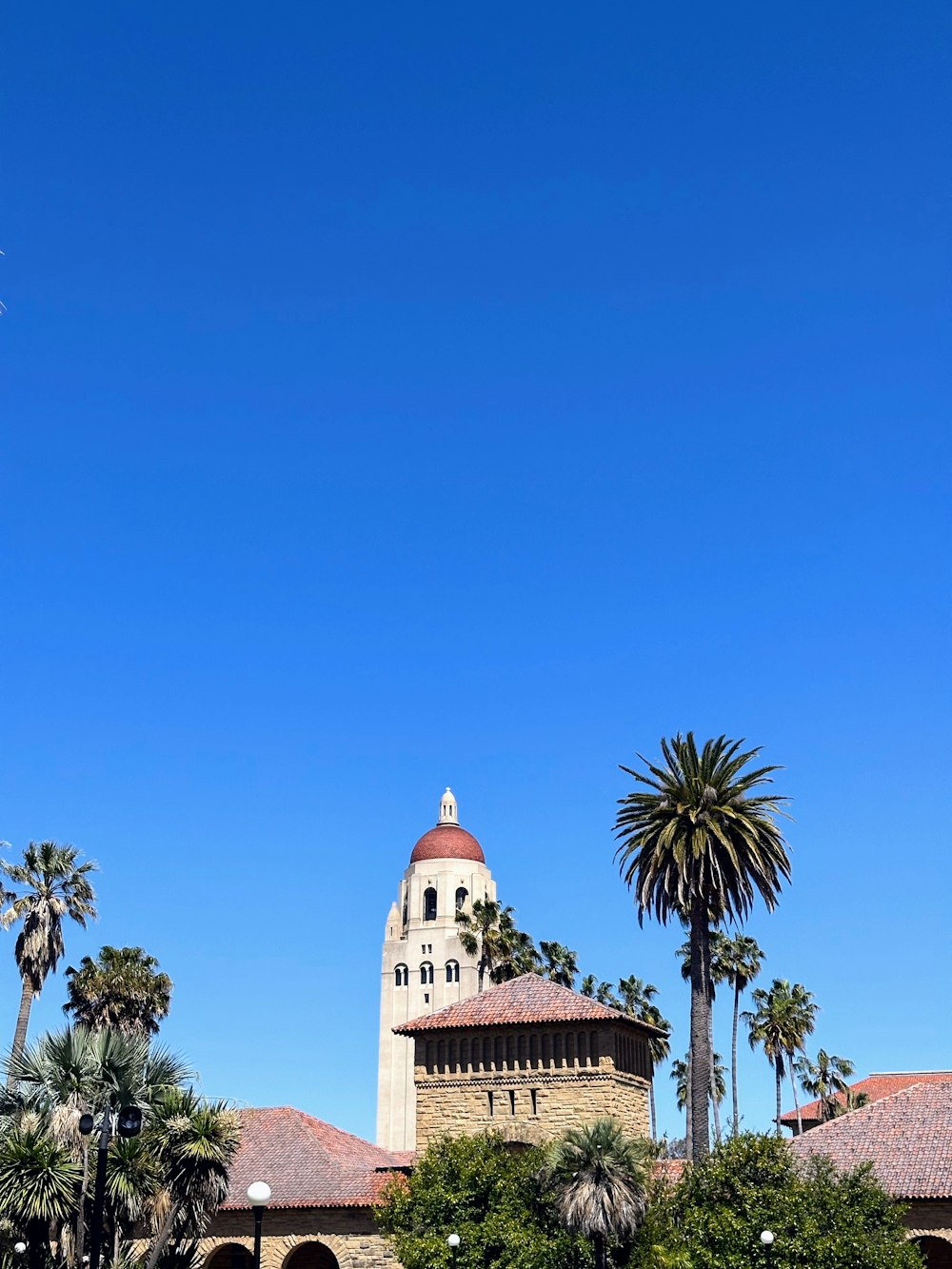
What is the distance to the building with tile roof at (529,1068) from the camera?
40031mm

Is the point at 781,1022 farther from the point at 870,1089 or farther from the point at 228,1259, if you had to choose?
the point at 228,1259

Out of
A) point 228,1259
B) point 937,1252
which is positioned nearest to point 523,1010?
point 228,1259

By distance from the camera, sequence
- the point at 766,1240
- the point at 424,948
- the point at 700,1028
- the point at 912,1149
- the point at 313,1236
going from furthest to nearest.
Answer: the point at 424,948 < the point at 700,1028 < the point at 313,1236 < the point at 912,1149 < the point at 766,1240

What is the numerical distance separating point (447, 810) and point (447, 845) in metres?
5.32

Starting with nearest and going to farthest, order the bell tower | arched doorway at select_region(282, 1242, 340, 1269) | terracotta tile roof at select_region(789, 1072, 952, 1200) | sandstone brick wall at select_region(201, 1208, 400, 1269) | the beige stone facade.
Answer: terracotta tile roof at select_region(789, 1072, 952, 1200) < the beige stone facade < sandstone brick wall at select_region(201, 1208, 400, 1269) < arched doorway at select_region(282, 1242, 340, 1269) < the bell tower

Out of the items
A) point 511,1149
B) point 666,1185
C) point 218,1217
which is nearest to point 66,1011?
point 218,1217

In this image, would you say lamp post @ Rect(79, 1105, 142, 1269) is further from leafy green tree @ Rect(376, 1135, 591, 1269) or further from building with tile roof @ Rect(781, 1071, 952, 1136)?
building with tile roof @ Rect(781, 1071, 952, 1136)

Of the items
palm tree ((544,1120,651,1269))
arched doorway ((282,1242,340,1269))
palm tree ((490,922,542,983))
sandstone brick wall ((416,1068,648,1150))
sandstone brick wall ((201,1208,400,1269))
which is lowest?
arched doorway ((282,1242,340,1269))

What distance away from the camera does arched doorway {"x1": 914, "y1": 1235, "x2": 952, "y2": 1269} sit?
136 feet

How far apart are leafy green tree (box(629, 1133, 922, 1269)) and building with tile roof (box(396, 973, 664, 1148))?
5266mm

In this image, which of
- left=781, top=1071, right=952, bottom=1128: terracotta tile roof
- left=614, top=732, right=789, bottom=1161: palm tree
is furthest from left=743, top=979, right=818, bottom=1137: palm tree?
left=614, top=732, right=789, bottom=1161: palm tree

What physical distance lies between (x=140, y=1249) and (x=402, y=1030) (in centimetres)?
1051

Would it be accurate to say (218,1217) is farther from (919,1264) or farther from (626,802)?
(919,1264)

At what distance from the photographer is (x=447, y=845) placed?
107500 mm
